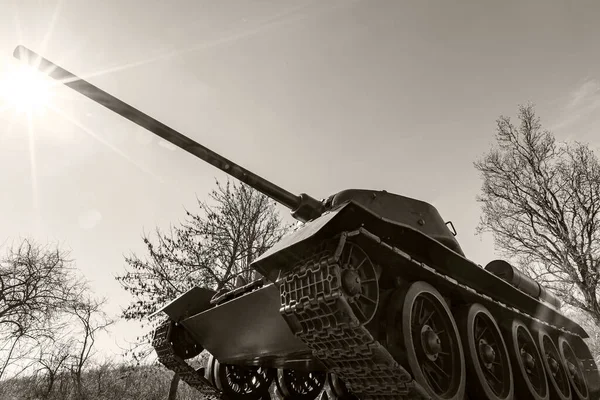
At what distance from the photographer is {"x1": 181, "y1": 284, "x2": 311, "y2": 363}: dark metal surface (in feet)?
15.6

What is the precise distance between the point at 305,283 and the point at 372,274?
2.49 ft

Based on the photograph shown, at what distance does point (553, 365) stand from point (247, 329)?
17.4 ft

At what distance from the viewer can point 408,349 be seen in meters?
3.69

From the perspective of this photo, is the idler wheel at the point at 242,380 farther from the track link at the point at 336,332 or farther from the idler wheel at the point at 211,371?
the track link at the point at 336,332

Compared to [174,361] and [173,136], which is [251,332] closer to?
[174,361]

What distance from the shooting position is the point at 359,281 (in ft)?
11.4

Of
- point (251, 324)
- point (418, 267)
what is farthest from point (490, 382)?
point (251, 324)

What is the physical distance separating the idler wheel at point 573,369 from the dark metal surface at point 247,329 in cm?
513

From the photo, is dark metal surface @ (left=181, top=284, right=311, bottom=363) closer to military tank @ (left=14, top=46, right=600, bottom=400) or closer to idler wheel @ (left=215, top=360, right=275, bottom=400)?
military tank @ (left=14, top=46, right=600, bottom=400)

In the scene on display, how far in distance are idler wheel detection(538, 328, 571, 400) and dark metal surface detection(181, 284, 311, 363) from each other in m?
4.07

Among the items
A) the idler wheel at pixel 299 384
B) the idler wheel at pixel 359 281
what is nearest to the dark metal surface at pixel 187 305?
the idler wheel at pixel 299 384

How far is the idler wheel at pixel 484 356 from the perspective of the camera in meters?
4.50

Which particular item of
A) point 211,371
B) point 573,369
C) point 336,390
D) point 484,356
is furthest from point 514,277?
point 211,371

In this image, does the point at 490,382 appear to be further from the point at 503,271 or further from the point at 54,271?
the point at 54,271
